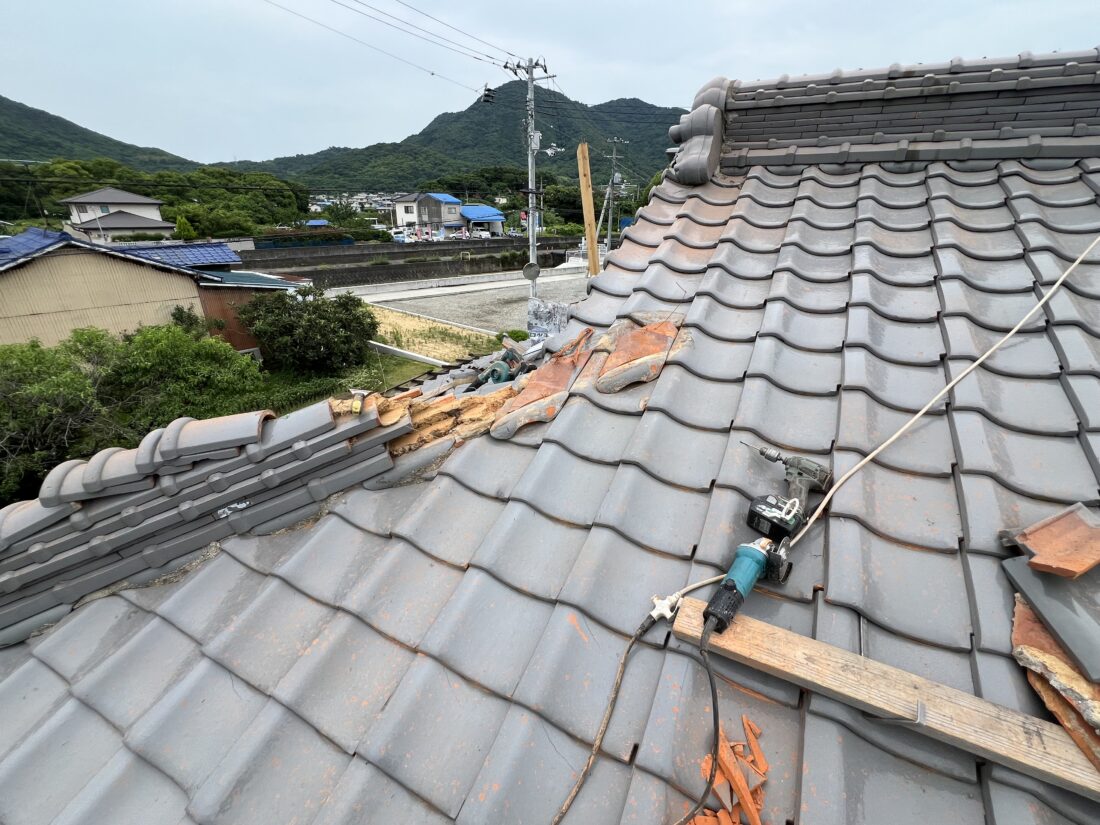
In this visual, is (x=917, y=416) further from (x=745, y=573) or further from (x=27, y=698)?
(x=27, y=698)

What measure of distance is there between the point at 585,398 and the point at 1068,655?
1780 millimetres

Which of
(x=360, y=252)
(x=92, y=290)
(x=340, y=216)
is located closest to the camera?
(x=92, y=290)

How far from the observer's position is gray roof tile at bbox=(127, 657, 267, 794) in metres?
1.56

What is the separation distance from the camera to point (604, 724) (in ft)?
4.49

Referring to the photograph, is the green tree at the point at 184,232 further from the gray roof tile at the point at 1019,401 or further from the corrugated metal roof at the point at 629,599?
the gray roof tile at the point at 1019,401

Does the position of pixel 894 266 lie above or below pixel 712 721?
above

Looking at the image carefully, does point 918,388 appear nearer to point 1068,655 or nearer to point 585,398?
point 1068,655

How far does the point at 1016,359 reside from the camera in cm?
221

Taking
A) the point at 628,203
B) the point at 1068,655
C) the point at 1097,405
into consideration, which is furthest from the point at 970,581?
the point at 628,203

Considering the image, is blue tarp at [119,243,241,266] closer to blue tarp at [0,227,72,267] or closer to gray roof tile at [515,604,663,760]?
blue tarp at [0,227,72,267]

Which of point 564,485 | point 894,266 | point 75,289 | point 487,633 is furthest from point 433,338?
point 487,633

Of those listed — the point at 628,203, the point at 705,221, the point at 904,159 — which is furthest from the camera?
the point at 628,203

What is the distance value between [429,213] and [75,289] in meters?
61.0

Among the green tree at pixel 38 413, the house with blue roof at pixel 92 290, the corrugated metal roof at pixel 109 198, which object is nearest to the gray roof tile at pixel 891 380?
the green tree at pixel 38 413
